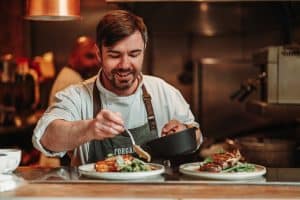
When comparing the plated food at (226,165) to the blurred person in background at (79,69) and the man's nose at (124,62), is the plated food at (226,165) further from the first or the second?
the blurred person in background at (79,69)

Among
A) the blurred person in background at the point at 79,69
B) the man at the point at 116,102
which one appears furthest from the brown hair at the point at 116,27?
the blurred person in background at the point at 79,69

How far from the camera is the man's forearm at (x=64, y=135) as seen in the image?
6.96 feet

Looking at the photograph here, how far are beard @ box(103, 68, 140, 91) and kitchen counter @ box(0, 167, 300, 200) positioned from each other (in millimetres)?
556

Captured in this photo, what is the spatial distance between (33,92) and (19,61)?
328 mm

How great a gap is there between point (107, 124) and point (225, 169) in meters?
0.43

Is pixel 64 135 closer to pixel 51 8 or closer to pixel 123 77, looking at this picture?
pixel 123 77

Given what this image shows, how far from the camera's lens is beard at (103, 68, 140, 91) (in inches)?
94.5

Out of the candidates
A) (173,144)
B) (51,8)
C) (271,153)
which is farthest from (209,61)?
(173,144)

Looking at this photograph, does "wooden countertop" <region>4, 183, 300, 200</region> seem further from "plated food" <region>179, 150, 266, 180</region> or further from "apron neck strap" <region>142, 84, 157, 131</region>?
"apron neck strap" <region>142, 84, 157, 131</region>

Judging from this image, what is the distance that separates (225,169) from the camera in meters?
1.99

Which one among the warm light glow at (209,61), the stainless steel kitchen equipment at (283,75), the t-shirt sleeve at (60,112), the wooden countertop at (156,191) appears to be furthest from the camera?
the warm light glow at (209,61)

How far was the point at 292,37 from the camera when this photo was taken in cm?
471

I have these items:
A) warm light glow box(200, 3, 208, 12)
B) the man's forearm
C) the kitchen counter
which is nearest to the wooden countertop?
the kitchen counter

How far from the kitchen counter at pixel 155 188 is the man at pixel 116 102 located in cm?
27
